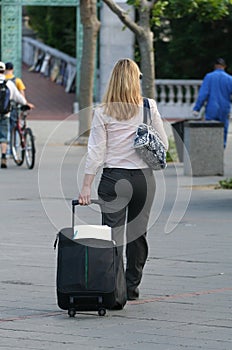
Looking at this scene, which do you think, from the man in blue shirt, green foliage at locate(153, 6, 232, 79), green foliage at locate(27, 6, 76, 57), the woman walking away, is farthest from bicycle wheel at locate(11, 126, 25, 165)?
green foliage at locate(27, 6, 76, 57)

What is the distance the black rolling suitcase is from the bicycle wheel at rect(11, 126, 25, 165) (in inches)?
499

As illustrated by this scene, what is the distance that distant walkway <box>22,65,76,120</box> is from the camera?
36156 mm

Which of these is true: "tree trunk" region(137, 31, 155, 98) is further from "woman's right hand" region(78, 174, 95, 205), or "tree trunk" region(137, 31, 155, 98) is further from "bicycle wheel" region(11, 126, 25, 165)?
"woman's right hand" region(78, 174, 95, 205)

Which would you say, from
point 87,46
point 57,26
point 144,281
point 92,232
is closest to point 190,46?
point 57,26

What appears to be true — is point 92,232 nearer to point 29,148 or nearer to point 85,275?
point 85,275

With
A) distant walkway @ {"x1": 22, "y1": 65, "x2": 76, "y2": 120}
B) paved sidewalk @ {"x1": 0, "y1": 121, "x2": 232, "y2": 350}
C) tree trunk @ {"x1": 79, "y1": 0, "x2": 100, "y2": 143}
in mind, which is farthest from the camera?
distant walkway @ {"x1": 22, "y1": 65, "x2": 76, "y2": 120}

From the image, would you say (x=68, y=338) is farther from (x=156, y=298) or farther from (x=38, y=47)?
Result: (x=38, y=47)

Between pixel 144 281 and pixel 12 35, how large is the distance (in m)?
26.6

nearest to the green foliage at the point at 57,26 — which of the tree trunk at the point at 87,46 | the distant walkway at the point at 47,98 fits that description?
the distant walkway at the point at 47,98

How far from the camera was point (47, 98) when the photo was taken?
40.7 metres

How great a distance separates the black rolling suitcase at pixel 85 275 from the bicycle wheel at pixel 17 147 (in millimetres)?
12679

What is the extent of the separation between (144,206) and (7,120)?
39.4 ft

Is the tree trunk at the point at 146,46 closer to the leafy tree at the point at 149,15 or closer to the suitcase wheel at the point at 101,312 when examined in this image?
the leafy tree at the point at 149,15

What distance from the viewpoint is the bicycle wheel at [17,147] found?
20516mm
